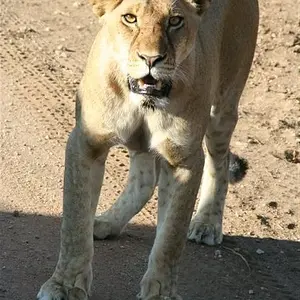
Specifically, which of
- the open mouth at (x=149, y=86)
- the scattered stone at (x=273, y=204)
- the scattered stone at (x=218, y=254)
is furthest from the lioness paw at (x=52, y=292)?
the scattered stone at (x=273, y=204)

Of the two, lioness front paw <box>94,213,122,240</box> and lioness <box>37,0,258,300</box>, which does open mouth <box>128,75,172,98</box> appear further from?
lioness front paw <box>94,213,122,240</box>

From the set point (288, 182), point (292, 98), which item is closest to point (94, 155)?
point (288, 182)

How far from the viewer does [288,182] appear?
6688 mm

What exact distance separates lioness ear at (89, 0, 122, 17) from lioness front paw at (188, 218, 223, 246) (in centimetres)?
157

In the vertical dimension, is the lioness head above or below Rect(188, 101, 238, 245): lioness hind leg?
above

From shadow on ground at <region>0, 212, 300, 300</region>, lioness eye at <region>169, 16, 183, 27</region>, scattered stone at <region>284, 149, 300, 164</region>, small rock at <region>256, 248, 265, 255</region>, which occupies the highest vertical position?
lioness eye at <region>169, 16, 183, 27</region>

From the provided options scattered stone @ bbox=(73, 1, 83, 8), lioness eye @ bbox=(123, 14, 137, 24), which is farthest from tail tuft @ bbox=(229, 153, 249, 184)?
scattered stone @ bbox=(73, 1, 83, 8)

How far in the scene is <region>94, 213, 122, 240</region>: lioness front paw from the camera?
573 centimetres

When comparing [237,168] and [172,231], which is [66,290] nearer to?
[172,231]

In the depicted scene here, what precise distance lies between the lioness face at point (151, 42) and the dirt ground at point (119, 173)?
1073 mm

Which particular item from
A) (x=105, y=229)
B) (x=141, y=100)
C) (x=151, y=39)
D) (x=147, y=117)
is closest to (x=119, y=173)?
(x=105, y=229)

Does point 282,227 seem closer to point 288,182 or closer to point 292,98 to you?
point 288,182

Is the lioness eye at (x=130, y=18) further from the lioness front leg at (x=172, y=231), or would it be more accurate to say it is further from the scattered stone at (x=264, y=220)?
the scattered stone at (x=264, y=220)

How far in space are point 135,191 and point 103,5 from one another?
1.40 meters
